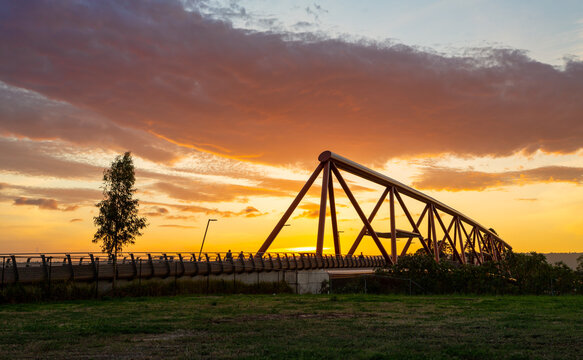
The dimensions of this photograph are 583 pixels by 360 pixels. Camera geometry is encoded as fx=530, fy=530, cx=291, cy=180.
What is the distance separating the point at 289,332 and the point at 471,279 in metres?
32.6

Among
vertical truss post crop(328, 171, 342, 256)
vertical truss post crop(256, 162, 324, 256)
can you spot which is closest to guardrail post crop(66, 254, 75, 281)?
vertical truss post crop(256, 162, 324, 256)

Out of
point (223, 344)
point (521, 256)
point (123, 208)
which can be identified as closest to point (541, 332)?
point (223, 344)

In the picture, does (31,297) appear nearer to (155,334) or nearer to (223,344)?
(155,334)

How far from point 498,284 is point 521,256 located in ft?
38.2

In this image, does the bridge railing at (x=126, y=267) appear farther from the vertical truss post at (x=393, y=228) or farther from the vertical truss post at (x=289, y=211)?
the vertical truss post at (x=393, y=228)

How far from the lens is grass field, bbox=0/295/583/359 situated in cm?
1306

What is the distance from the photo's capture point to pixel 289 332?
16.6 m

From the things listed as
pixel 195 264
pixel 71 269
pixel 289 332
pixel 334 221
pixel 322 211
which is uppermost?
pixel 322 211

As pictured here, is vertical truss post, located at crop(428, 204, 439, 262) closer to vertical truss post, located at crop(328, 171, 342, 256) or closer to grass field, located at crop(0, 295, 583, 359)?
vertical truss post, located at crop(328, 171, 342, 256)

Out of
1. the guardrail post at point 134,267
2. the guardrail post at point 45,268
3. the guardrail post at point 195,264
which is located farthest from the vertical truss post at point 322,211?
the guardrail post at point 45,268

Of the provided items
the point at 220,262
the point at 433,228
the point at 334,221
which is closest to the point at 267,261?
the point at 220,262

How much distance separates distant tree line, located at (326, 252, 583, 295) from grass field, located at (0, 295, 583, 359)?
19172 mm

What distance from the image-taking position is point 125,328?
56.9 feet

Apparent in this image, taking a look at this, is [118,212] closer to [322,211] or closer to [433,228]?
[322,211]
